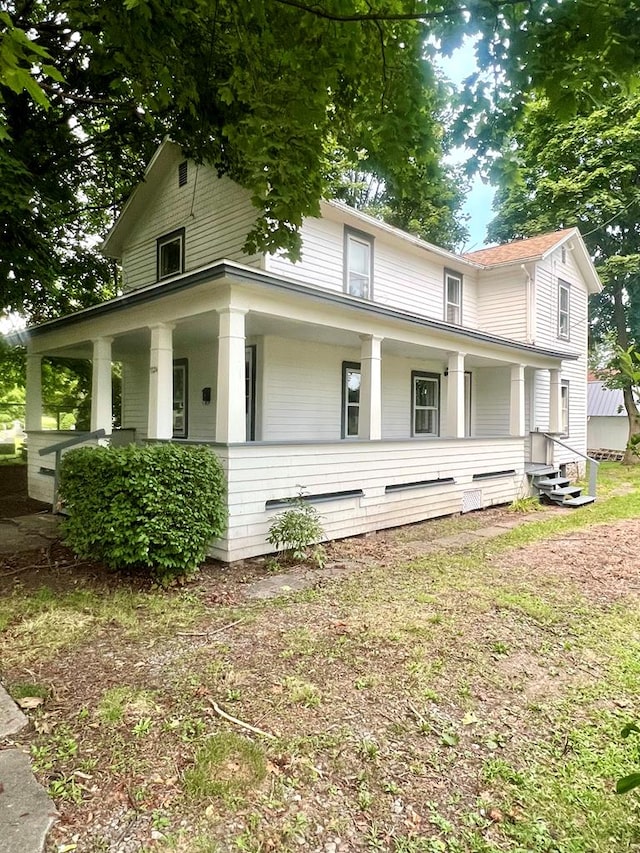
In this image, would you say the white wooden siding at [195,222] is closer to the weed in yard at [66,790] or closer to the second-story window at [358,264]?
the second-story window at [358,264]

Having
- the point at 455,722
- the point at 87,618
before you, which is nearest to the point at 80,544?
the point at 87,618

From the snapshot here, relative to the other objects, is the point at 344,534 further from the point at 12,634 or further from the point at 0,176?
the point at 0,176

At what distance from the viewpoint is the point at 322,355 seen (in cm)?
984

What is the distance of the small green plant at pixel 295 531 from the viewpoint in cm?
630

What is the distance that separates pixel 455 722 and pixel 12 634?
344 centimetres

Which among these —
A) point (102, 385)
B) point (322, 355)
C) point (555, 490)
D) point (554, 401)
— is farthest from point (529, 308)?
point (102, 385)

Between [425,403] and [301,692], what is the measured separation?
985cm

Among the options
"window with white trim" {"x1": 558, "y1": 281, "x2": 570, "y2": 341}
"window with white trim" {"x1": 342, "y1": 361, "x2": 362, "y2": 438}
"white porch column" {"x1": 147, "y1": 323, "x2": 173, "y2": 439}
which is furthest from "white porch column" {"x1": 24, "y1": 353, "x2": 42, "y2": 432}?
"window with white trim" {"x1": 558, "y1": 281, "x2": 570, "y2": 341}

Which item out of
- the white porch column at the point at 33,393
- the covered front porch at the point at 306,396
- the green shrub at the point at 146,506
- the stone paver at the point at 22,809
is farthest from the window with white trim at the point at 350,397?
the stone paver at the point at 22,809

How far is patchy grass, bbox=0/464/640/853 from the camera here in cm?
214

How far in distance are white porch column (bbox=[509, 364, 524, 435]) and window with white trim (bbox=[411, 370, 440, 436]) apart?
1.79 metres

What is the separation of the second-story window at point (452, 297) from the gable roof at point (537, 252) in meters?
1.08

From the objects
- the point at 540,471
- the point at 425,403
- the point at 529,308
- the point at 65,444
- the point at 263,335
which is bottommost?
the point at 540,471

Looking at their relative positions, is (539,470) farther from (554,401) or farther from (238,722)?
(238,722)
